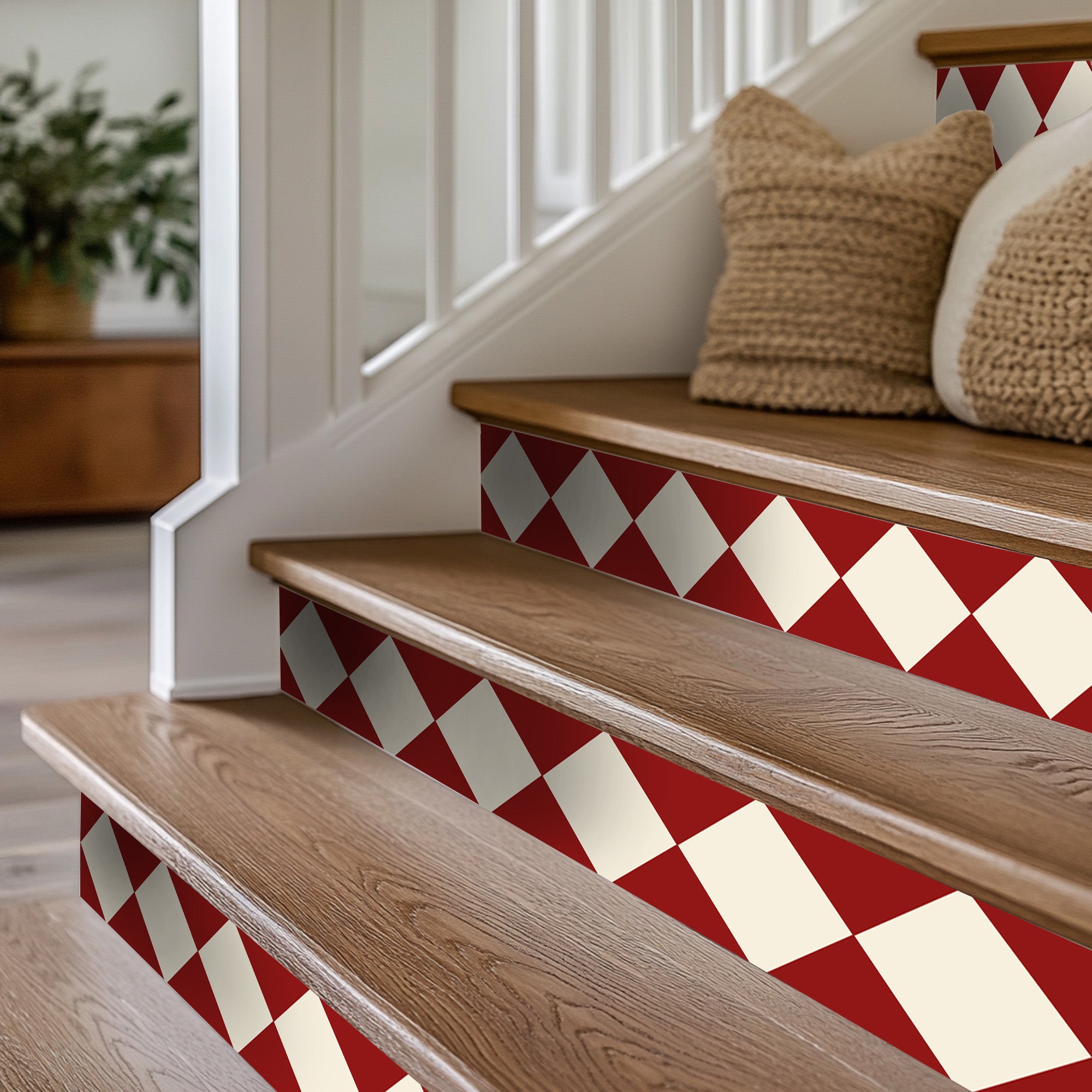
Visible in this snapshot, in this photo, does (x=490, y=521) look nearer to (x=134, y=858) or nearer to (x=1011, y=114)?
(x=134, y=858)

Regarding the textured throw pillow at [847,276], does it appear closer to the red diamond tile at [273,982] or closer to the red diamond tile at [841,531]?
the red diamond tile at [841,531]

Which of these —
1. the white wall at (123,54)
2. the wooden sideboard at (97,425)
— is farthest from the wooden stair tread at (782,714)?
the white wall at (123,54)

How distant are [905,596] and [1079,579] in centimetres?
15

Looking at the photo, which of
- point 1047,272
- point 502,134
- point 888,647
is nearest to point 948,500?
point 888,647

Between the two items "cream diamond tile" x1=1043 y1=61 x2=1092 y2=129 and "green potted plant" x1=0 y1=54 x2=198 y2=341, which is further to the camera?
"green potted plant" x1=0 y1=54 x2=198 y2=341

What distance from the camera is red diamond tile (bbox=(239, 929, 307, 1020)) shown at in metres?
1.09

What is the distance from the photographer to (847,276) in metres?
1.39

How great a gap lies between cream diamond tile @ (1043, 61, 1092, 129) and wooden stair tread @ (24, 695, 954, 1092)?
100 centimetres

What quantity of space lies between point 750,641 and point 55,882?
2.93 feet

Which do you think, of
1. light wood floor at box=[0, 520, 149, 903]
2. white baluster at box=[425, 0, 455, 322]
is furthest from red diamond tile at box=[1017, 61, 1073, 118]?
light wood floor at box=[0, 520, 149, 903]

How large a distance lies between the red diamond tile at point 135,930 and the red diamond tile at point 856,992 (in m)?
0.67

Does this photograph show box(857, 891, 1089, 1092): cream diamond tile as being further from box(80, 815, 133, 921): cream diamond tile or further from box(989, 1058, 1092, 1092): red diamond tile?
box(80, 815, 133, 921): cream diamond tile

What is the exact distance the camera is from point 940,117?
1.76 metres

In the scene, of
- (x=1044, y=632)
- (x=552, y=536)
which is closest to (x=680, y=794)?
(x=1044, y=632)
